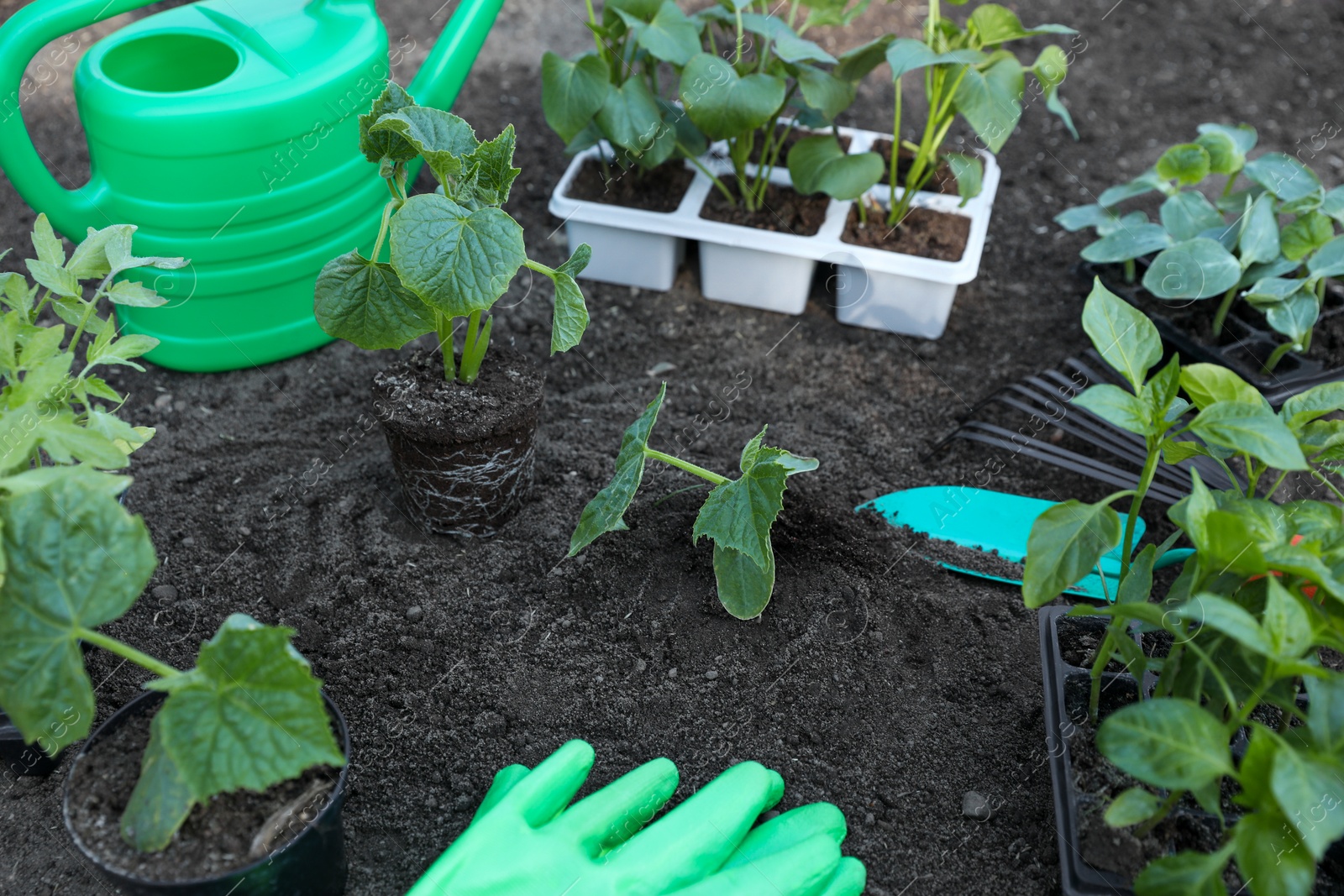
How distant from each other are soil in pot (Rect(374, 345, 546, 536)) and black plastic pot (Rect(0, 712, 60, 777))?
0.58 meters

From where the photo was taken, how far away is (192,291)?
1.75m

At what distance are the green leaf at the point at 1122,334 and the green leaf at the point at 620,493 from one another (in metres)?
0.53

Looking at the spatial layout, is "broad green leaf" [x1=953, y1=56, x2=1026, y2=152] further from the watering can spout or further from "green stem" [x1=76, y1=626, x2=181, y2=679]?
"green stem" [x1=76, y1=626, x2=181, y2=679]

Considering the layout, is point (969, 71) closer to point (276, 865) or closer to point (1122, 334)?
point (1122, 334)

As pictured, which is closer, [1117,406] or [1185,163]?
[1117,406]

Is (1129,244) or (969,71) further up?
(969,71)

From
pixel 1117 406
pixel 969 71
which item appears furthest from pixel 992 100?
pixel 1117 406

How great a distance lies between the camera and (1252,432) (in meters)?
0.93

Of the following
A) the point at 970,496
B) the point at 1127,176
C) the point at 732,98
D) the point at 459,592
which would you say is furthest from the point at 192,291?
the point at 1127,176

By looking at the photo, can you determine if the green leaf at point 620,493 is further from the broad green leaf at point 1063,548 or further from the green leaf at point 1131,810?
the green leaf at point 1131,810

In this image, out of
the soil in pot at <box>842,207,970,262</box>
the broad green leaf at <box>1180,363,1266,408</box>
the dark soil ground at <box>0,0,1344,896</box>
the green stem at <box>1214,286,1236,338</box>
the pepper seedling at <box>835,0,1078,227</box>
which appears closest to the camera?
the broad green leaf at <box>1180,363,1266,408</box>

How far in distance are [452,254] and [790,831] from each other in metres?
0.80

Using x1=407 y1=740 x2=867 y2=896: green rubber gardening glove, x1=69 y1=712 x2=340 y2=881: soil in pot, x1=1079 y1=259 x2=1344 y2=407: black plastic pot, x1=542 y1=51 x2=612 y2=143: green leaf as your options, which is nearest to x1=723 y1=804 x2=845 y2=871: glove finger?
x1=407 y1=740 x2=867 y2=896: green rubber gardening glove

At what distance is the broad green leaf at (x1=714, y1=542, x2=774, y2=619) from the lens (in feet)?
4.34
